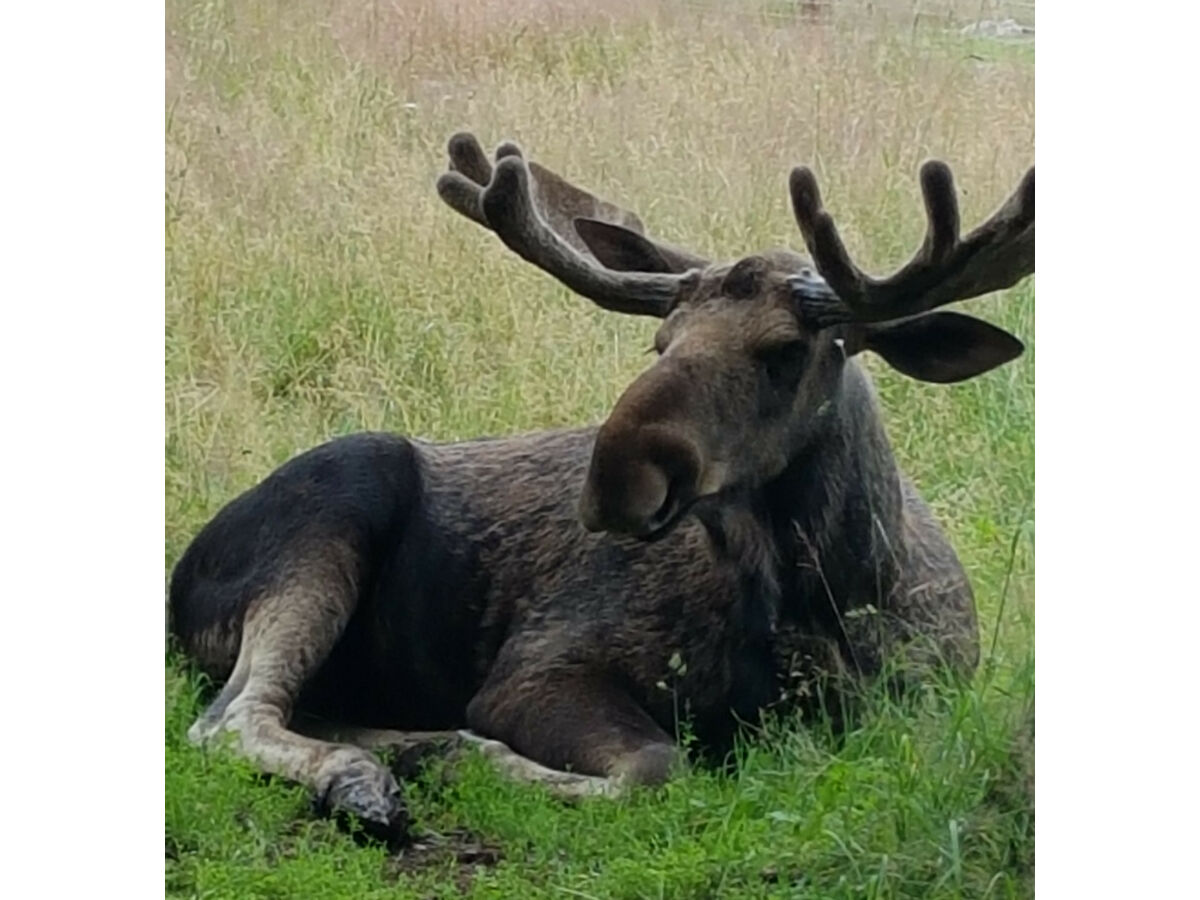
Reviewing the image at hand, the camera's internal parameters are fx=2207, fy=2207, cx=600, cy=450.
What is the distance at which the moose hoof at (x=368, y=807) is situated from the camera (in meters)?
2.45

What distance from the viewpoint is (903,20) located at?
256 centimetres

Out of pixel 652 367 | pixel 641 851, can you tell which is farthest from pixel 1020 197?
pixel 641 851

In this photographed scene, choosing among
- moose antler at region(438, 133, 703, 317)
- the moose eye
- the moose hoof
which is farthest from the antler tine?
the moose hoof

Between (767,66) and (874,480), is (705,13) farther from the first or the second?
(874,480)

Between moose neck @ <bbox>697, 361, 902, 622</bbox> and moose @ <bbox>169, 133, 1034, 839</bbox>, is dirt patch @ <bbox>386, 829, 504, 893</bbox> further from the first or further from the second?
moose neck @ <bbox>697, 361, 902, 622</bbox>

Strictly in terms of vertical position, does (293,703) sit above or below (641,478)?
below

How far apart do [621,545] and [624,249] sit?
1.12ft

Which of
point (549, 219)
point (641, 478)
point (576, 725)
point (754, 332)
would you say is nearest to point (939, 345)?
point (754, 332)

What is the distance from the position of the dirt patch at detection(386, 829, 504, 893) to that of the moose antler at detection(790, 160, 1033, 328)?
69cm

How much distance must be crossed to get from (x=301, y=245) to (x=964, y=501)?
83 centimetres

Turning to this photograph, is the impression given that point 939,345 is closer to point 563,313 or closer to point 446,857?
point 563,313

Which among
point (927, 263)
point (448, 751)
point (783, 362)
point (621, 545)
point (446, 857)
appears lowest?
point (446, 857)

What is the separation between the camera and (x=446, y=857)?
2.45 meters

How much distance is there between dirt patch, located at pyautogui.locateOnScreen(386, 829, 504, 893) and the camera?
2.44 m
